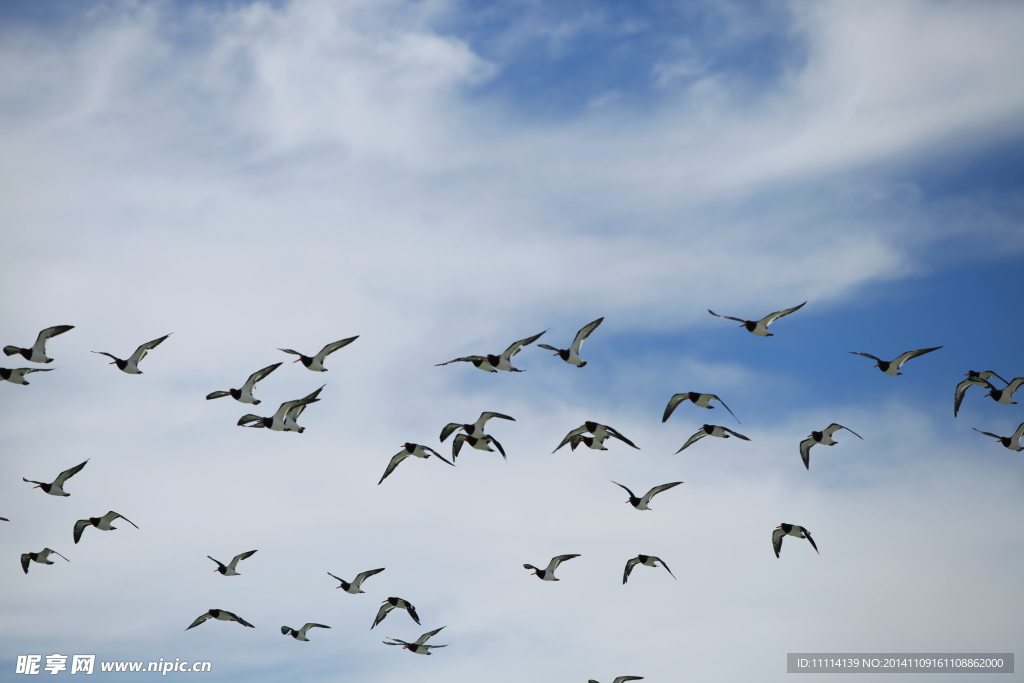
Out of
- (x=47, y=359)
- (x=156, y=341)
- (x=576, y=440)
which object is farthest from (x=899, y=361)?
(x=47, y=359)

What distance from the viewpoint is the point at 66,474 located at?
146ft

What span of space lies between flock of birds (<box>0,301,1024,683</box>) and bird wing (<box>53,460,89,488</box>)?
0.04 m

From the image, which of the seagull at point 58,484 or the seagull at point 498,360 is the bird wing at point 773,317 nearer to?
the seagull at point 498,360

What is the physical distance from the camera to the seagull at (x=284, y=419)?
41.0 meters

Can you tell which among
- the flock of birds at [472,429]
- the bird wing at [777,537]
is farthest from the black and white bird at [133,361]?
the bird wing at [777,537]

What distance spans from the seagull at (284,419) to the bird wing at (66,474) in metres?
8.35

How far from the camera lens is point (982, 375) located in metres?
44.5

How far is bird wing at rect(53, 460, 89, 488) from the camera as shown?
1729 inches

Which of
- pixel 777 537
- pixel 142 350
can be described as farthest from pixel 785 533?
pixel 142 350

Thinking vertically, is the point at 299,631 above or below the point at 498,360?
below

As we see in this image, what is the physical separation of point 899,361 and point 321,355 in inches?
902

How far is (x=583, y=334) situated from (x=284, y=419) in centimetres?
1265

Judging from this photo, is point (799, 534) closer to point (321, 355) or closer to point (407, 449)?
point (407, 449)

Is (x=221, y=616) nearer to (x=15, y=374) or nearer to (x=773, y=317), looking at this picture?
(x=15, y=374)
